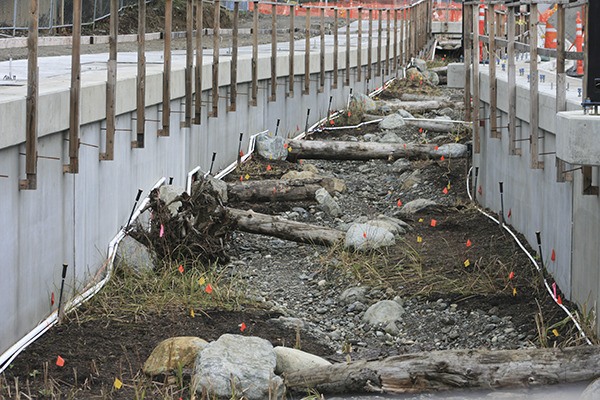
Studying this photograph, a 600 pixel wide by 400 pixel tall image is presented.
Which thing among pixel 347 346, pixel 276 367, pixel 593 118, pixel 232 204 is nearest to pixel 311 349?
pixel 347 346

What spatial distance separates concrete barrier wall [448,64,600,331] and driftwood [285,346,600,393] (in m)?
1.40

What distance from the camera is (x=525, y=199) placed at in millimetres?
12172

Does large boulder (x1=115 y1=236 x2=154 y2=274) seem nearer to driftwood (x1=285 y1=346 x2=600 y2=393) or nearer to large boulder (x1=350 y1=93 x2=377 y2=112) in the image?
driftwood (x1=285 y1=346 x2=600 y2=393)

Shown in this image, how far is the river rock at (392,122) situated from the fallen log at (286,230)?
940 centimetres

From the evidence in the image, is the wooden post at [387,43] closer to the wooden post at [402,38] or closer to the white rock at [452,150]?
the wooden post at [402,38]

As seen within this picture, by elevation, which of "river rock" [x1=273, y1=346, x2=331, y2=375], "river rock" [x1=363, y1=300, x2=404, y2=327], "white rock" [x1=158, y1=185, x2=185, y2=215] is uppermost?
"white rock" [x1=158, y1=185, x2=185, y2=215]

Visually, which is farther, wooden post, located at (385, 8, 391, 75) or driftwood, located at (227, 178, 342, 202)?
wooden post, located at (385, 8, 391, 75)

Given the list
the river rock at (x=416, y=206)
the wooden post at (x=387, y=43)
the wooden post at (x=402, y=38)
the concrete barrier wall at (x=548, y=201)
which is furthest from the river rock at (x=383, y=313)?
the wooden post at (x=402, y=38)

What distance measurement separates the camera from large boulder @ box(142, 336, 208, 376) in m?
8.08

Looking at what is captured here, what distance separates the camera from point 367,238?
12.6 meters

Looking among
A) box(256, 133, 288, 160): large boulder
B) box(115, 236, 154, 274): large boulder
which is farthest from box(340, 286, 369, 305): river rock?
box(256, 133, 288, 160): large boulder

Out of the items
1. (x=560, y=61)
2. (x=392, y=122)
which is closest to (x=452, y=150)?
(x=392, y=122)

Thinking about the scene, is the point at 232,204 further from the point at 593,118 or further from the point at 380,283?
the point at 593,118

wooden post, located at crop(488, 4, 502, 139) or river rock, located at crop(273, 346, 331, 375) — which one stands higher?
wooden post, located at crop(488, 4, 502, 139)
